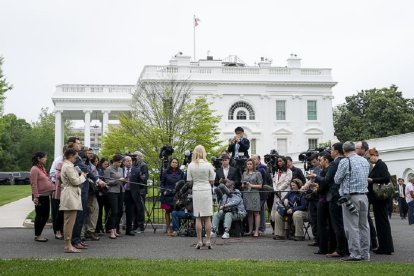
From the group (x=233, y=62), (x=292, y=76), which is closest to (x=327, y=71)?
(x=292, y=76)

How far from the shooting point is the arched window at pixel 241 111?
55.3 meters

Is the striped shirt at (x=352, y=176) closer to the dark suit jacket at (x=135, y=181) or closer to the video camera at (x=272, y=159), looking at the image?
the video camera at (x=272, y=159)

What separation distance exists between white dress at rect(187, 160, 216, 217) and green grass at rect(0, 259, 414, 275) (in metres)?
1.91

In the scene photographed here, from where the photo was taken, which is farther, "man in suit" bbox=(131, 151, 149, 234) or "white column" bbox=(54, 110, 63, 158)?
"white column" bbox=(54, 110, 63, 158)

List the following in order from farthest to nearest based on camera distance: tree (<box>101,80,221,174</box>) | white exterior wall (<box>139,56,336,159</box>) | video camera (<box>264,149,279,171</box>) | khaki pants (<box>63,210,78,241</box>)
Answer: white exterior wall (<box>139,56,336,159</box>) → tree (<box>101,80,221,174</box>) → video camera (<box>264,149,279,171</box>) → khaki pants (<box>63,210,78,241</box>)

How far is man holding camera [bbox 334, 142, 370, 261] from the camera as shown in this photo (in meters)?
8.91

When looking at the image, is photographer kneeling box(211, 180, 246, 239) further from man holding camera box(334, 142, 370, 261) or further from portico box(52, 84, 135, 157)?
portico box(52, 84, 135, 157)

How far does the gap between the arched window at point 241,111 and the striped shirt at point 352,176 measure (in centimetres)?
4606

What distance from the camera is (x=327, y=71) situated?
189 feet

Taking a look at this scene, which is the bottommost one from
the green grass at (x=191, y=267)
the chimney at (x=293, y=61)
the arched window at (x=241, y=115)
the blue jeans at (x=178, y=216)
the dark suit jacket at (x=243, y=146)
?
the green grass at (x=191, y=267)

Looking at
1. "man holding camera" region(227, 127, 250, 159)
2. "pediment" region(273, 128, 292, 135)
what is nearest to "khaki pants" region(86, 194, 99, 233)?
"man holding camera" region(227, 127, 250, 159)

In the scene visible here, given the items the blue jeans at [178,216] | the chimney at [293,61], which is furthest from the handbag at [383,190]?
the chimney at [293,61]

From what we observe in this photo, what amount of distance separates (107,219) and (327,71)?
157ft

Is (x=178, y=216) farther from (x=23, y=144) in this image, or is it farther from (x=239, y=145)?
(x=23, y=144)
